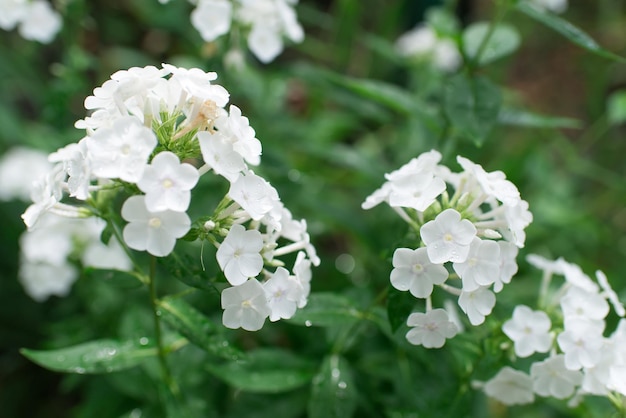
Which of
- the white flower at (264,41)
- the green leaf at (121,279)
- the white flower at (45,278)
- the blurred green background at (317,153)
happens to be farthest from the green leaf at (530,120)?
the white flower at (45,278)

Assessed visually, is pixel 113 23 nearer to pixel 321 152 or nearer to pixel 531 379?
pixel 321 152

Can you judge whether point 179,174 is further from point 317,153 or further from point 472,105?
point 317,153

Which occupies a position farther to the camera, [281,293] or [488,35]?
[488,35]

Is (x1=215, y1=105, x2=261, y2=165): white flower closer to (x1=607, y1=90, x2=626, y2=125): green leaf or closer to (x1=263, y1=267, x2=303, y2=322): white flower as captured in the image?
(x1=263, y1=267, x2=303, y2=322): white flower

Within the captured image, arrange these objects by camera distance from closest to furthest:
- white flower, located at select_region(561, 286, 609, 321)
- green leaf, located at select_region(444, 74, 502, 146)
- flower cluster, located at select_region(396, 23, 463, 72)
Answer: white flower, located at select_region(561, 286, 609, 321), green leaf, located at select_region(444, 74, 502, 146), flower cluster, located at select_region(396, 23, 463, 72)

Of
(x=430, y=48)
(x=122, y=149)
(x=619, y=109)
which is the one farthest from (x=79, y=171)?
(x=619, y=109)

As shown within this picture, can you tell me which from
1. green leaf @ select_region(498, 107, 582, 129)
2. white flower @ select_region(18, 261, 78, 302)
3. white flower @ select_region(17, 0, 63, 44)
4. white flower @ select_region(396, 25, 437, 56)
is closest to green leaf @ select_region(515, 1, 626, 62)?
green leaf @ select_region(498, 107, 582, 129)

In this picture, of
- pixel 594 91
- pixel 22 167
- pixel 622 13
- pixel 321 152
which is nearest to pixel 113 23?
pixel 22 167
